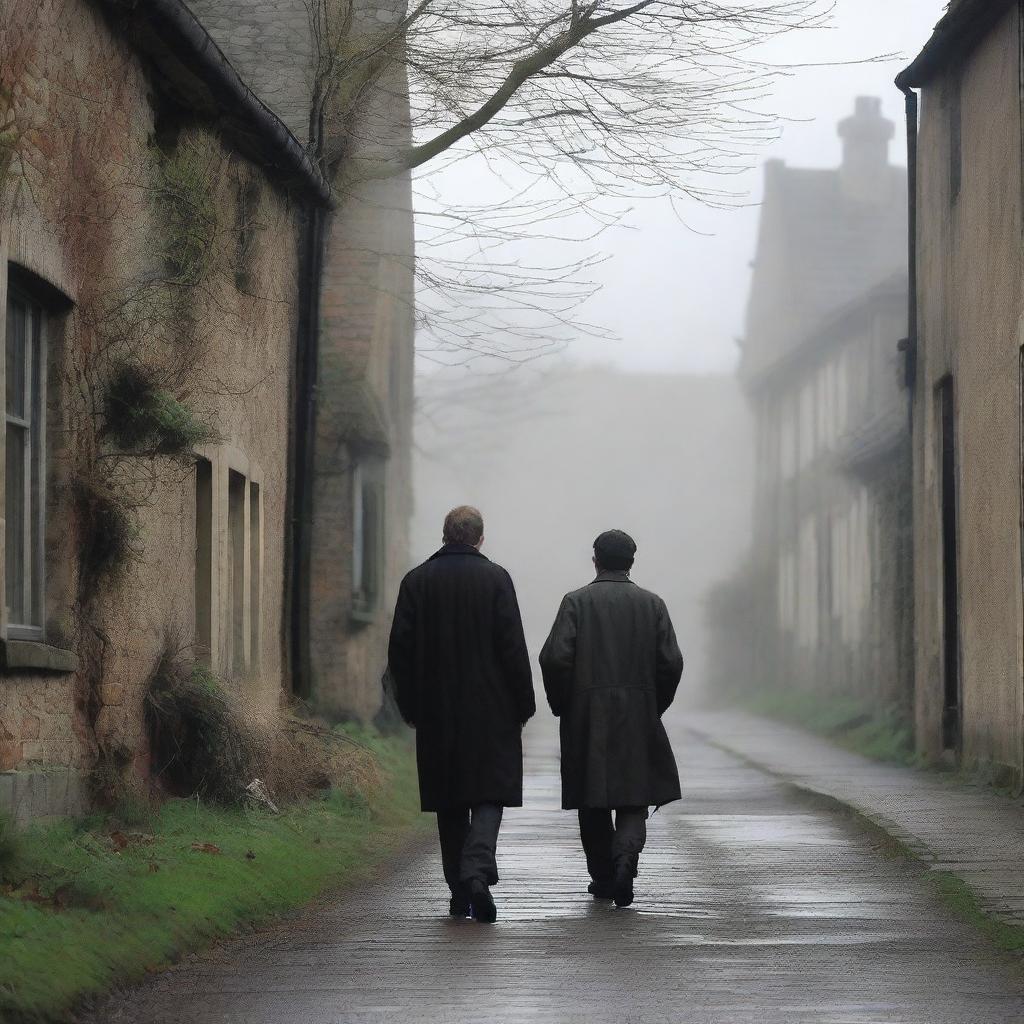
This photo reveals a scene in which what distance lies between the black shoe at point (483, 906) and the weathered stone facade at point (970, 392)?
23.5 feet

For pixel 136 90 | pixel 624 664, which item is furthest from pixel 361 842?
pixel 136 90

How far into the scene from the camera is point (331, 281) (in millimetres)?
19953

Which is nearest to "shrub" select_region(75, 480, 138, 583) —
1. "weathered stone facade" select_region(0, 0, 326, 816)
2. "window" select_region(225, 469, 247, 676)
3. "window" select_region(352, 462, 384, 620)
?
"weathered stone facade" select_region(0, 0, 326, 816)

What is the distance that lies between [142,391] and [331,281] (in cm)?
1036

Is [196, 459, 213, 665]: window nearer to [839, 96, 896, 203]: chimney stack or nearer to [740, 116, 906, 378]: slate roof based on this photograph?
[740, 116, 906, 378]: slate roof

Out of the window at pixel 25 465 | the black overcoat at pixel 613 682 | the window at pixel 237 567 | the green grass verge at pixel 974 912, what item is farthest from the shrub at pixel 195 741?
the green grass verge at pixel 974 912

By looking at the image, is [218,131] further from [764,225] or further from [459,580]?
[764,225]

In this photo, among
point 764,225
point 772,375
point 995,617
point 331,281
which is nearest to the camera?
point 995,617

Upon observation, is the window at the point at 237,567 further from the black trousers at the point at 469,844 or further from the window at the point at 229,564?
the black trousers at the point at 469,844

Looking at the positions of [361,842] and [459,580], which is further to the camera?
[361,842]

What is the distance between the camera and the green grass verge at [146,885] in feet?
19.5

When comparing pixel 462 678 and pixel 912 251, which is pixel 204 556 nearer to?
pixel 462 678

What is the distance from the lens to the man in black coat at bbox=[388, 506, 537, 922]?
859 cm

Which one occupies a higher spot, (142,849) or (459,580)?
(459,580)
